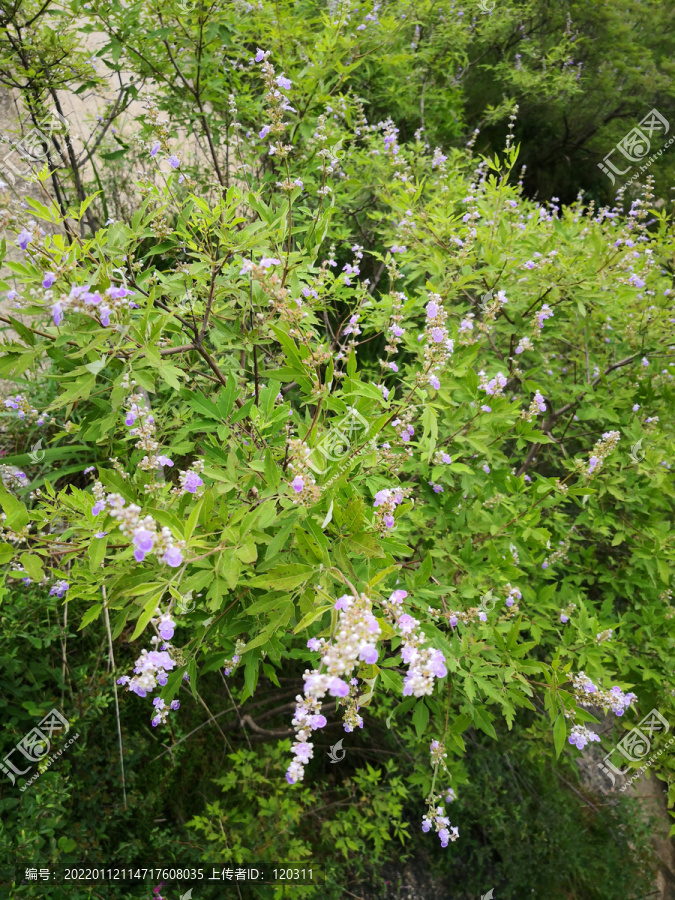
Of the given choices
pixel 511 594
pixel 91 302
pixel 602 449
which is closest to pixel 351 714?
pixel 511 594

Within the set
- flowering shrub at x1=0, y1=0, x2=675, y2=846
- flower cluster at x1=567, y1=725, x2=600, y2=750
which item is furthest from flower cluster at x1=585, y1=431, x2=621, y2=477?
flower cluster at x1=567, y1=725, x2=600, y2=750

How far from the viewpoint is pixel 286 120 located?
10.8 ft

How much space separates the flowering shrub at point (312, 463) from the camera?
4.20 ft

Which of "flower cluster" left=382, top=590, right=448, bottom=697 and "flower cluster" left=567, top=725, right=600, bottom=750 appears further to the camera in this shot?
"flower cluster" left=567, top=725, right=600, bottom=750

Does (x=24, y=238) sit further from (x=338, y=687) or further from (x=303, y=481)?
(x=338, y=687)

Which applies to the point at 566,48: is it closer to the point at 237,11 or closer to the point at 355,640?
the point at 237,11

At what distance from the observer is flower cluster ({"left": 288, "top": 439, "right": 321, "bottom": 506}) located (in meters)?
1.28

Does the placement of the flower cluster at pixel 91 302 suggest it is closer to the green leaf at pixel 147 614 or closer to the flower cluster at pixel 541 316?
the green leaf at pixel 147 614

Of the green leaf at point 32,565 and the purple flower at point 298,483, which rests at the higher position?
the purple flower at point 298,483

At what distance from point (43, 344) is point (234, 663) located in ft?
3.73

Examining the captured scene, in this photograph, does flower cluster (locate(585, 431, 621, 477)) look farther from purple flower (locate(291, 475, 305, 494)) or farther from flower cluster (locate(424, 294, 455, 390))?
purple flower (locate(291, 475, 305, 494))

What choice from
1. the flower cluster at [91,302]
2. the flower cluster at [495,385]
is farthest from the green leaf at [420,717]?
the flower cluster at [91,302]
